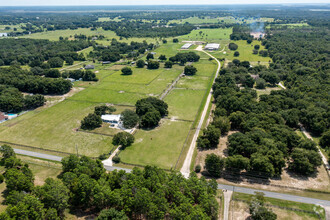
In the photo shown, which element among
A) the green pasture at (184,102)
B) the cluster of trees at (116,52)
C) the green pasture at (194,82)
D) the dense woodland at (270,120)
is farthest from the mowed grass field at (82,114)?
the dense woodland at (270,120)

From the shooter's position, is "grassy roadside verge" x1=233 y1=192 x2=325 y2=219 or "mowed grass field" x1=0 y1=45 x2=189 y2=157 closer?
"grassy roadside verge" x1=233 y1=192 x2=325 y2=219

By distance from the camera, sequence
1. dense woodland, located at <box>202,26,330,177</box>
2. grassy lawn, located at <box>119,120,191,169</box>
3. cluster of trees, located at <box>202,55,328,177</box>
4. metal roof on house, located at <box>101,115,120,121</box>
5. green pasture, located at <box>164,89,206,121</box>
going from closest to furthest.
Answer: cluster of trees, located at <box>202,55,328,177</box>
dense woodland, located at <box>202,26,330,177</box>
grassy lawn, located at <box>119,120,191,169</box>
metal roof on house, located at <box>101,115,120,121</box>
green pasture, located at <box>164,89,206,121</box>

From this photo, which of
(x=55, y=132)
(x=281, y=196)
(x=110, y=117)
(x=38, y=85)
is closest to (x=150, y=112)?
(x=110, y=117)

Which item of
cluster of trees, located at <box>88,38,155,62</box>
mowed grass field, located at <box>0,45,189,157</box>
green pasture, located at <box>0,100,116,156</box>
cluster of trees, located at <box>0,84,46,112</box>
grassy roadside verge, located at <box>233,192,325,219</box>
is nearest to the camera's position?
grassy roadside verge, located at <box>233,192,325,219</box>

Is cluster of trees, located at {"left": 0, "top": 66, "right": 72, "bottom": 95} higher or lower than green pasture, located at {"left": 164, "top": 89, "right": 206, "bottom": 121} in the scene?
higher

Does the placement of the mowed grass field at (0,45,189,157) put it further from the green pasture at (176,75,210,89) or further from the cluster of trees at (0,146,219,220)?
the cluster of trees at (0,146,219,220)

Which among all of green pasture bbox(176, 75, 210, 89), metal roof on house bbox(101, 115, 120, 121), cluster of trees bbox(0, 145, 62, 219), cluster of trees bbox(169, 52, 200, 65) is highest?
cluster of trees bbox(169, 52, 200, 65)

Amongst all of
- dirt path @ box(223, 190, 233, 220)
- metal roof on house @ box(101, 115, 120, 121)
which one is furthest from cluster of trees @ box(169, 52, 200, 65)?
dirt path @ box(223, 190, 233, 220)

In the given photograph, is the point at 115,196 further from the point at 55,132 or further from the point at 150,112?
the point at 55,132
